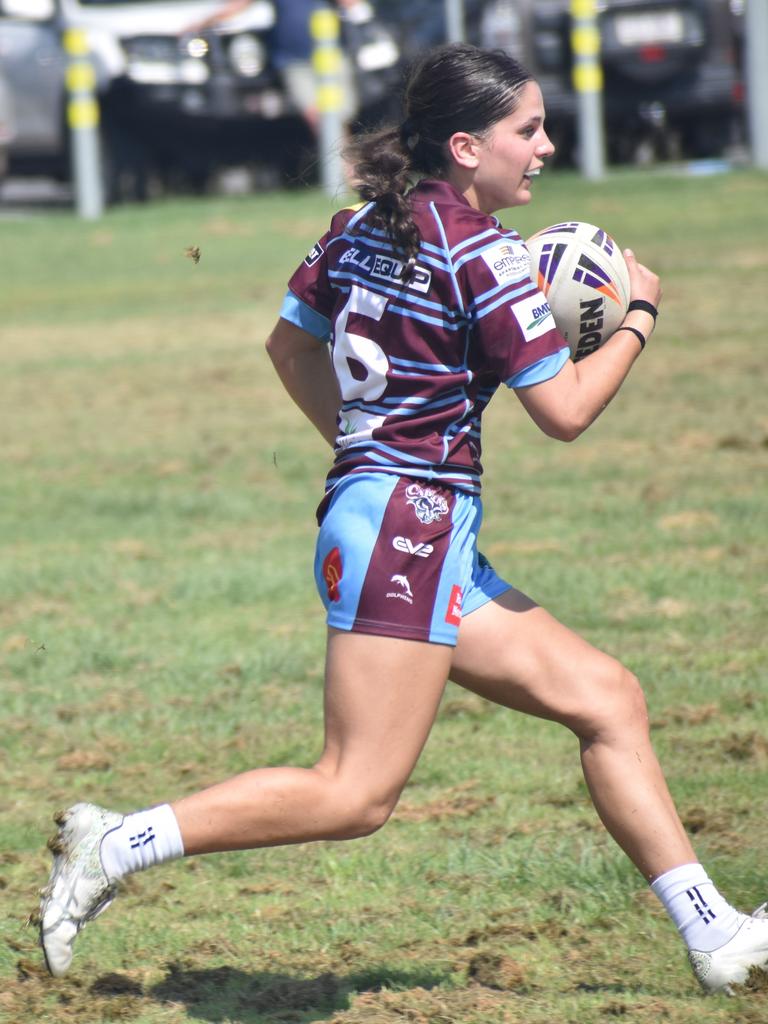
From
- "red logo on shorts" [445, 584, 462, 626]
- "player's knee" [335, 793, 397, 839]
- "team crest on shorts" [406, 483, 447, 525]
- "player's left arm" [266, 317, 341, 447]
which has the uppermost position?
"player's left arm" [266, 317, 341, 447]

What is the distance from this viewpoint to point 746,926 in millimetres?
3932

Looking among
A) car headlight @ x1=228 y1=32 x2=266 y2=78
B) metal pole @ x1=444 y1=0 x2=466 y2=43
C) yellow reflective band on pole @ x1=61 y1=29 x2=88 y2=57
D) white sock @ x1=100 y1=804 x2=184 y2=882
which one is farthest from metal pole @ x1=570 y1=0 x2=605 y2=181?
white sock @ x1=100 y1=804 x2=184 y2=882

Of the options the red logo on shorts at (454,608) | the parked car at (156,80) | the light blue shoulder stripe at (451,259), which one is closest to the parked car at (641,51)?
the parked car at (156,80)

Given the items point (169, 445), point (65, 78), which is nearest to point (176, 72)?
point (65, 78)

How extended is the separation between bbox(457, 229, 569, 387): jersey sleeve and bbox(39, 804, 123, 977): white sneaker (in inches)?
49.8

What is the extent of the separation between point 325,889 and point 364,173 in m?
1.98

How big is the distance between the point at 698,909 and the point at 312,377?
1.50 m

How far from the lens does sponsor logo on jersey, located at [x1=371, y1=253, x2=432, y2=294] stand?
Result: 371 centimetres

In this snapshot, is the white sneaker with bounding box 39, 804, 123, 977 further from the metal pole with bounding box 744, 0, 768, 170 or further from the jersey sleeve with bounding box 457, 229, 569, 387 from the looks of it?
the metal pole with bounding box 744, 0, 768, 170

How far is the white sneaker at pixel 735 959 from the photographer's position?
3.91 m

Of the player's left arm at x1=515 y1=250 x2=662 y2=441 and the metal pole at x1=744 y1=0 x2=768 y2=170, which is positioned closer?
the player's left arm at x1=515 y1=250 x2=662 y2=441

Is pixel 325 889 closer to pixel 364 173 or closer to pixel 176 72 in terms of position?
pixel 364 173

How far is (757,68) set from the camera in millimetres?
18219

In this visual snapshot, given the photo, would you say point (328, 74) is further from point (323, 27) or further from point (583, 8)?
point (583, 8)
